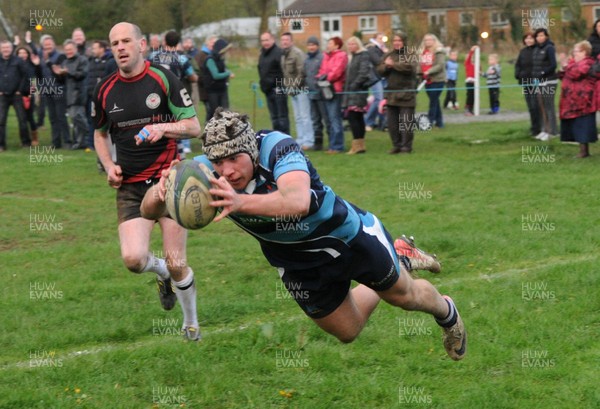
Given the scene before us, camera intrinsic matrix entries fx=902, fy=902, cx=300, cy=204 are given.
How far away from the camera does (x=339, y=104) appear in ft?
59.4

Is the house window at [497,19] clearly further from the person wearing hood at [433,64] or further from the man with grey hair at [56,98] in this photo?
the man with grey hair at [56,98]

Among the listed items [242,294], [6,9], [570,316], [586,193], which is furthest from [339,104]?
[6,9]

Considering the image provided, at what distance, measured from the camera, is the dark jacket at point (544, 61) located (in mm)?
17906

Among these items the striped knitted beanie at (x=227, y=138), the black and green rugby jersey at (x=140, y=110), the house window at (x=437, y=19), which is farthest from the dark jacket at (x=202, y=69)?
the house window at (x=437, y=19)

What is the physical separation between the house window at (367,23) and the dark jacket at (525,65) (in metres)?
60.1

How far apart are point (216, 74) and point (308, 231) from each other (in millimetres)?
14450

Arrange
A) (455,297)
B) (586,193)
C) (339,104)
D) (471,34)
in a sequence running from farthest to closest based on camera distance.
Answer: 1. (471,34)
2. (339,104)
3. (586,193)
4. (455,297)

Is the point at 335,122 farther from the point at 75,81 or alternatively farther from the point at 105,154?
the point at 105,154

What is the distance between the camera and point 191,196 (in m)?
4.59

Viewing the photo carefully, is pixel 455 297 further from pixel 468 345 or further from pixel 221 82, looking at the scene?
pixel 221 82

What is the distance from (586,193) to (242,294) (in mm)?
6272

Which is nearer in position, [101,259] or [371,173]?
[101,259]

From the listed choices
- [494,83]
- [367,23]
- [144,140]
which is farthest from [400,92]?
[367,23]

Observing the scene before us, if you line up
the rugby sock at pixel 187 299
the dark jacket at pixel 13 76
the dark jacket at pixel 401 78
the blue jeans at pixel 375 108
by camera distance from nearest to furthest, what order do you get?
1. the rugby sock at pixel 187 299
2. the dark jacket at pixel 401 78
3. the dark jacket at pixel 13 76
4. the blue jeans at pixel 375 108
